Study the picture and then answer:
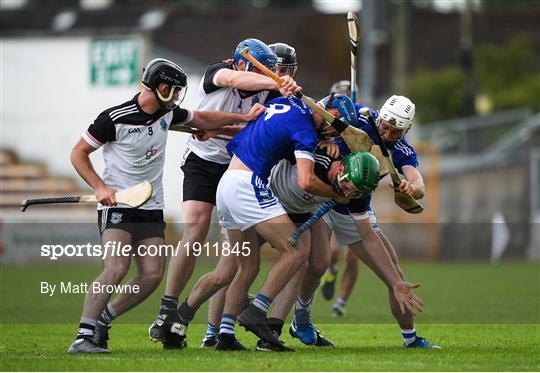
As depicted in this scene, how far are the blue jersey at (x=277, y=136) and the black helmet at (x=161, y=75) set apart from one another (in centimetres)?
74

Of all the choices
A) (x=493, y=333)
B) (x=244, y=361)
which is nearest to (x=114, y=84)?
(x=493, y=333)

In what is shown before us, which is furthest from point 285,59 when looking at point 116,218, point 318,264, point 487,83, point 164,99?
point 487,83

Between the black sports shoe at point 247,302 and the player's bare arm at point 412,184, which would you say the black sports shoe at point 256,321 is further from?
the player's bare arm at point 412,184

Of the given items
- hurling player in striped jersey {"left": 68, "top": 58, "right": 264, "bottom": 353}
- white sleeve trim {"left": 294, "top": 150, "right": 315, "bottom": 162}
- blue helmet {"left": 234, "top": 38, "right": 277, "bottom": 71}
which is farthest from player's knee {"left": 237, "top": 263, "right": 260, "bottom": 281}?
blue helmet {"left": 234, "top": 38, "right": 277, "bottom": 71}

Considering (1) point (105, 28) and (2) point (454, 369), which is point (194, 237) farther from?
(1) point (105, 28)

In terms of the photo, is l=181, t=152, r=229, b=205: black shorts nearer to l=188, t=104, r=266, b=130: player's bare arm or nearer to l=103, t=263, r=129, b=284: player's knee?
l=188, t=104, r=266, b=130: player's bare arm

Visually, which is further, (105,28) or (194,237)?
(105,28)

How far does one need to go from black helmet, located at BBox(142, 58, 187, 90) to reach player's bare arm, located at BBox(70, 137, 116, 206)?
712mm

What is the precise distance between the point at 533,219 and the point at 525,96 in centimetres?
833

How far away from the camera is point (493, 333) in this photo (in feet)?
42.4

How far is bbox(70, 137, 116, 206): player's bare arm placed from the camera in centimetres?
1027

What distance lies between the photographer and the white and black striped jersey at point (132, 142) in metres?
10.4

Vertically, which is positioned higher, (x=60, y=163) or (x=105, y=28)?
(x=105, y=28)

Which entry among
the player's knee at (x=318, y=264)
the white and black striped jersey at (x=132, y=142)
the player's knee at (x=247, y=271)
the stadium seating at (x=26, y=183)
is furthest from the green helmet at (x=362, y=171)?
the stadium seating at (x=26, y=183)
